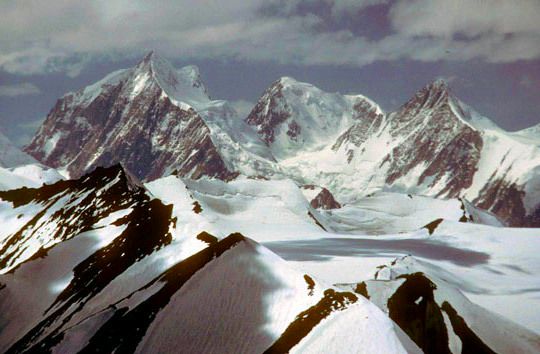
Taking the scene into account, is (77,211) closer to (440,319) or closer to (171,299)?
(171,299)

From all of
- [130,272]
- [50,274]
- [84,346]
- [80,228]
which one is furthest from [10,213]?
[84,346]

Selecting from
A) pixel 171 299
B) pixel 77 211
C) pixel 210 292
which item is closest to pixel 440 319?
pixel 210 292

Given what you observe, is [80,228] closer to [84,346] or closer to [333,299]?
[84,346]

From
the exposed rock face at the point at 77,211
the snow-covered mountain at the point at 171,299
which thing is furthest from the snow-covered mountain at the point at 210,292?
the exposed rock face at the point at 77,211

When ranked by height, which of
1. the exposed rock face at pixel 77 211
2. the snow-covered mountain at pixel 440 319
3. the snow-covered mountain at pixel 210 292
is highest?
the exposed rock face at pixel 77 211

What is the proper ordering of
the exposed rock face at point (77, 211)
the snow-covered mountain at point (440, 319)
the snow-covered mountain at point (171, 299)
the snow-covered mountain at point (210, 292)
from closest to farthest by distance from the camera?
the snow-covered mountain at point (171, 299) → the snow-covered mountain at point (210, 292) → the snow-covered mountain at point (440, 319) → the exposed rock face at point (77, 211)

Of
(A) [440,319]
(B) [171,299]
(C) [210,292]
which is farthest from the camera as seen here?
(A) [440,319]

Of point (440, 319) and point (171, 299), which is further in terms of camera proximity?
point (440, 319)

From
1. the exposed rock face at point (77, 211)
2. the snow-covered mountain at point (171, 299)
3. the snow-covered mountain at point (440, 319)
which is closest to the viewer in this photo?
the snow-covered mountain at point (171, 299)

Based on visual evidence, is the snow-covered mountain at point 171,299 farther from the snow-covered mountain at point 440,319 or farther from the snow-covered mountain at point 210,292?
the snow-covered mountain at point 440,319

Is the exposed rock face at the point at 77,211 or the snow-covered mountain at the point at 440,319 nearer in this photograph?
the snow-covered mountain at the point at 440,319

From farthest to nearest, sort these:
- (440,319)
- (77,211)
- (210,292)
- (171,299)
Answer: (77,211) → (440,319) → (171,299) → (210,292)
